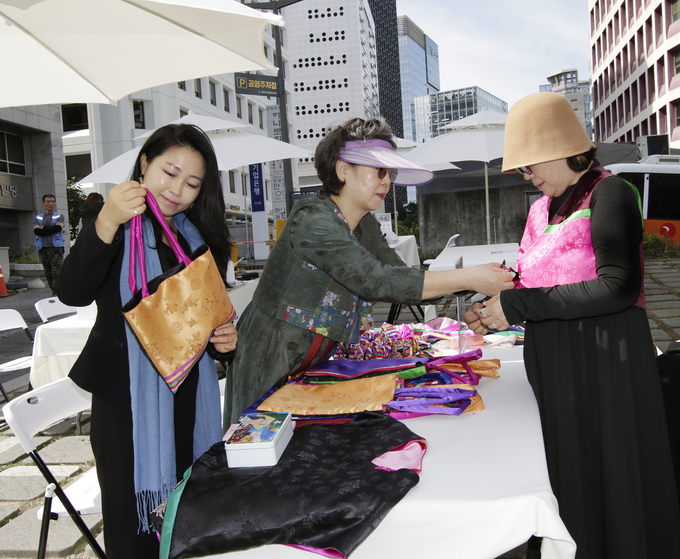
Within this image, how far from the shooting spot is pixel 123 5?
2135 mm

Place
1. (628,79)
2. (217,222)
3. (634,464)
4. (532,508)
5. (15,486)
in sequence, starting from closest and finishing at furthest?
1. (532,508)
2. (634,464)
3. (217,222)
4. (15,486)
5. (628,79)

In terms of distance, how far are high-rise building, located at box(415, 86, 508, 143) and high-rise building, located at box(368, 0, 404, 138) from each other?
29.8 m

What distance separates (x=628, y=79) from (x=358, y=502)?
51.2 meters

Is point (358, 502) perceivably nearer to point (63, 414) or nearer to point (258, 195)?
point (63, 414)

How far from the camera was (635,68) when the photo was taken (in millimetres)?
40906

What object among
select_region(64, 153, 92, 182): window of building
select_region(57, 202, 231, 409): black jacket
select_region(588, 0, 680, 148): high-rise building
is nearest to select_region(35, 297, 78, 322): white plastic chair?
select_region(57, 202, 231, 409): black jacket

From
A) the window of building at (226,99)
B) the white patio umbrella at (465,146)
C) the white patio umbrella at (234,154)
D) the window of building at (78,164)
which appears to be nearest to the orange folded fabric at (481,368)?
the white patio umbrella at (465,146)

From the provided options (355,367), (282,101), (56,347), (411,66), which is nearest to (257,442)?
(355,367)

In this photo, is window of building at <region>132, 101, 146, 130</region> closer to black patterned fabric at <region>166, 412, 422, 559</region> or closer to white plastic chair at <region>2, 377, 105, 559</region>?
white plastic chair at <region>2, 377, 105, 559</region>

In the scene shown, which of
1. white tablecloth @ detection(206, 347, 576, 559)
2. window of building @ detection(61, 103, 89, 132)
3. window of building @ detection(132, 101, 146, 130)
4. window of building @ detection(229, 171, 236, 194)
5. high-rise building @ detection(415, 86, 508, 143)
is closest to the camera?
white tablecloth @ detection(206, 347, 576, 559)

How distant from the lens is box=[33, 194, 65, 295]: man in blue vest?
1001 cm

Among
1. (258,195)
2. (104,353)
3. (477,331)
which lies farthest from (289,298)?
(258,195)

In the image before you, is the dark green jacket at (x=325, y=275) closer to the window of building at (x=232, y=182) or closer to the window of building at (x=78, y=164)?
the window of building at (x=78, y=164)

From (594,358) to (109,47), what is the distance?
8.01 feet
